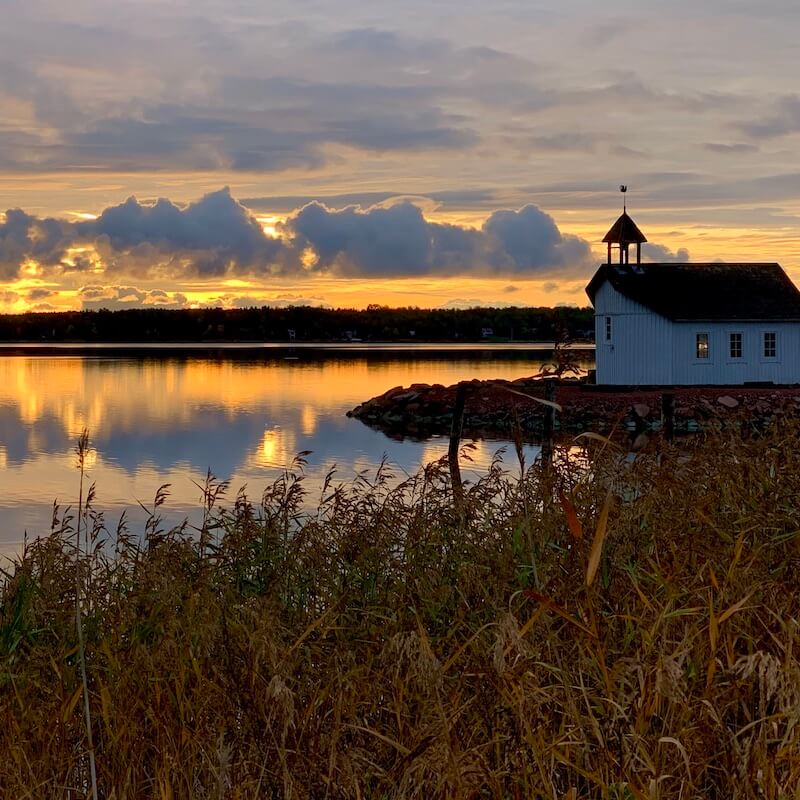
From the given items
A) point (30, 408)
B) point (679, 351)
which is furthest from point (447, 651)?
point (30, 408)

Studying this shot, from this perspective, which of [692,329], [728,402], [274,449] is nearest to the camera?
[728,402]

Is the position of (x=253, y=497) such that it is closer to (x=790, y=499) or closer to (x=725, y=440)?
(x=725, y=440)

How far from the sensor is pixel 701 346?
45594mm

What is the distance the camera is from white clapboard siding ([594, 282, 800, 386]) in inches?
1786

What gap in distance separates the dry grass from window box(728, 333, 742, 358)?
125ft

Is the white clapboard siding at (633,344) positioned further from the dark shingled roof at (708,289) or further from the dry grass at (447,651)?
the dry grass at (447,651)

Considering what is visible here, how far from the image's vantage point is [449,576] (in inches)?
300

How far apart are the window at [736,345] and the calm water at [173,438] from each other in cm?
1227

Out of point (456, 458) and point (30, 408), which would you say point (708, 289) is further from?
point (30, 408)

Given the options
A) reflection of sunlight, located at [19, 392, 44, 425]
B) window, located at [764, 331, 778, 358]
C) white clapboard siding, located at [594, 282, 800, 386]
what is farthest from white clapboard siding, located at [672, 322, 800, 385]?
reflection of sunlight, located at [19, 392, 44, 425]

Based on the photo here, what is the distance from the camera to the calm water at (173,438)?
2702 cm

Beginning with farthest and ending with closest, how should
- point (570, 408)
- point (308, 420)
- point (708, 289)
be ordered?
point (308, 420)
point (708, 289)
point (570, 408)

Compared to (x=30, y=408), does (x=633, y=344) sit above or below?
above

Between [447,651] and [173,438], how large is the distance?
40811mm
